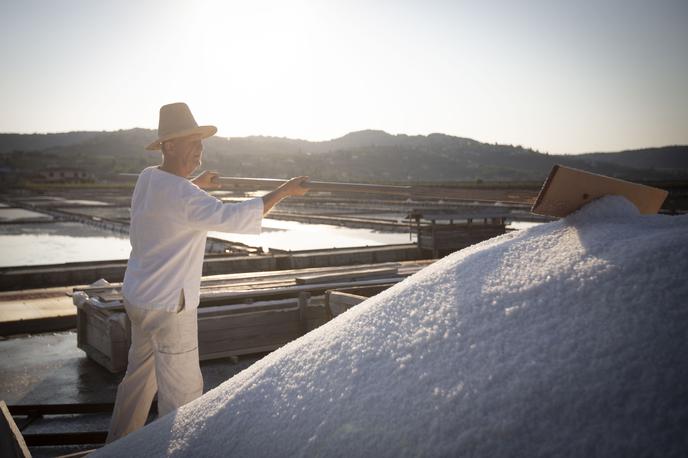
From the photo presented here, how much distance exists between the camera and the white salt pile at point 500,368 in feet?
3.30

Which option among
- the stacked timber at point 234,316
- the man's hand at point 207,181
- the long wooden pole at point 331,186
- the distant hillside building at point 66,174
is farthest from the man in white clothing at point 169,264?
the distant hillside building at point 66,174

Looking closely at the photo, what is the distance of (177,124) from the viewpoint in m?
2.54

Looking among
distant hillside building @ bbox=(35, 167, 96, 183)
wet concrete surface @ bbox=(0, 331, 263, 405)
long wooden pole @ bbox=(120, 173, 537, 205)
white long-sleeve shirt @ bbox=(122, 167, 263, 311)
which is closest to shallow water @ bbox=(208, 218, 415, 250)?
wet concrete surface @ bbox=(0, 331, 263, 405)

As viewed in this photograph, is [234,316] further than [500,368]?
Yes

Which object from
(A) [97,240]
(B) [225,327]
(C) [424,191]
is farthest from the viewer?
(A) [97,240]

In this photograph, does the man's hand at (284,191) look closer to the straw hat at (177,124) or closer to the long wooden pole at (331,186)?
the long wooden pole at (331,186)

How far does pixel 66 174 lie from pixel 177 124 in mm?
117061

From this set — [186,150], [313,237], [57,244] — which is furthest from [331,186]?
[57,244]

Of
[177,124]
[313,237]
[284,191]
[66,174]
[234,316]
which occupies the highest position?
[66,174]

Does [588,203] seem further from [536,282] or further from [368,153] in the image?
[368,153]

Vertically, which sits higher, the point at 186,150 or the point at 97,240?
the point at 186,150

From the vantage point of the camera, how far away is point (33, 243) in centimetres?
2005

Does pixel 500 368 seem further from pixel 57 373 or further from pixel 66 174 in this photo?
pixel 66 174

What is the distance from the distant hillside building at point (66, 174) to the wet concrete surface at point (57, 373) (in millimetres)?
106009
